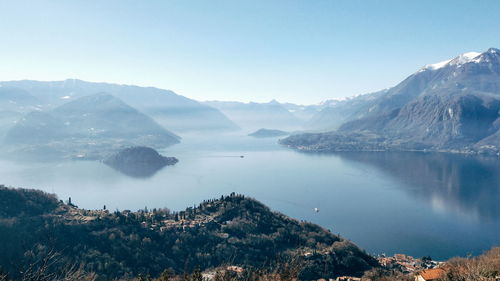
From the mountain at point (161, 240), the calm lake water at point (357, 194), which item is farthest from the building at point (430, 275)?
the calm lake water at point (357, 194)

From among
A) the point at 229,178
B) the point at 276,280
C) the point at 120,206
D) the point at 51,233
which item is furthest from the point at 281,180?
the point at 276,280

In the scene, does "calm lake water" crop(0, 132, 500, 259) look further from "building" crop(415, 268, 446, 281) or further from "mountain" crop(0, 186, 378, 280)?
"building" crop(415, 268, 446, 281)

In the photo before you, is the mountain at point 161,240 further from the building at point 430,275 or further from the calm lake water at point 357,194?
the calm lake water at point 357,194

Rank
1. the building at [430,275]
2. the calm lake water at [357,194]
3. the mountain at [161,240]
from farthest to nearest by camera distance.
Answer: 1. the calm lake water at [357,194]
2. the mountain at [161,240]
3. the building at [430,275]

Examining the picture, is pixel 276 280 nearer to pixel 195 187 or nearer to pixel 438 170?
pixel 195 187

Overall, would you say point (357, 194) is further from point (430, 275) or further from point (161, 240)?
point (430, 275)

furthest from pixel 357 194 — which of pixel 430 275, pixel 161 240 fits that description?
pixel 430 275
